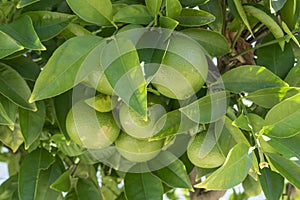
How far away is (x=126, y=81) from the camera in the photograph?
0.52m

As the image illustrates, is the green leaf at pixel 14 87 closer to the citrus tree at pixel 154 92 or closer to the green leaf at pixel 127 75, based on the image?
the citrus tree at pixel 154 92

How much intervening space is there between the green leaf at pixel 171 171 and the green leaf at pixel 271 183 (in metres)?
0.10

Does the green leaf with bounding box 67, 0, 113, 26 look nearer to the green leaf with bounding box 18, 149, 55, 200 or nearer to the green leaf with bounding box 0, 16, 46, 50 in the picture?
the green leaf with bounding box 0, 16, 46, 50

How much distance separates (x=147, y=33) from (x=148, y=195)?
0.75 feet

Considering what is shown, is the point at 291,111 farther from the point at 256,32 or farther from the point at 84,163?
the point at 84,163

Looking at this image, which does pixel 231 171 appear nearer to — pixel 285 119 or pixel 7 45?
pixel 285 119

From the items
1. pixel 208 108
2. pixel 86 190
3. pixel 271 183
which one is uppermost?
pixel 208 108

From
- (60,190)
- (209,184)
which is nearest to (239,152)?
(209,184)

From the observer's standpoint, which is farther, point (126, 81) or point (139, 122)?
point (139, 122)

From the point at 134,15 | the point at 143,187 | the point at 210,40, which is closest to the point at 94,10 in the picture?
the point at 134,15

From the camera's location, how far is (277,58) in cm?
71

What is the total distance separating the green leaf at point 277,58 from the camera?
27.7 inches

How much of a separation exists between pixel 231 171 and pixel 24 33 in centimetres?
27

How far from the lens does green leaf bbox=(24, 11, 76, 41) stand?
2.09ft
